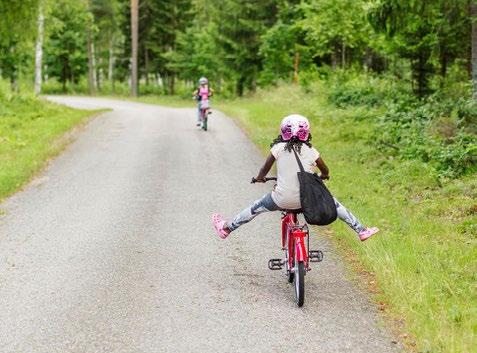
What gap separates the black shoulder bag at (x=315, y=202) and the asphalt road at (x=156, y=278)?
97 cm

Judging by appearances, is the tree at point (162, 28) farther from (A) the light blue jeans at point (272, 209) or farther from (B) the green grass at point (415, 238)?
(A) the light blue jeans at point (272, 209)

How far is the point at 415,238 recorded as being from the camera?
8383mm

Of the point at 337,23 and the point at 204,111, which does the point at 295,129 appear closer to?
the point at 204,111

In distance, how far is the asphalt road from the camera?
5.87 metres

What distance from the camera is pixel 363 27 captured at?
23.8 metres

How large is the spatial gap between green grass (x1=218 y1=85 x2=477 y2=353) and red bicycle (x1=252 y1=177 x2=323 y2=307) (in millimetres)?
906

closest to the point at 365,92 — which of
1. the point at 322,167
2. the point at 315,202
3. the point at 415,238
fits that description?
the point at 415,238

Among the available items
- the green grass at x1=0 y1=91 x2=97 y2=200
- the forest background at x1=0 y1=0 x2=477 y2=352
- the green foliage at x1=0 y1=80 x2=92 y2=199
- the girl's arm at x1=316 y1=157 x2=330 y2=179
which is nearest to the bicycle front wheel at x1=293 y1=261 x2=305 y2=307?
the forest background at x1=0 y1=0 x2=477 y2=352

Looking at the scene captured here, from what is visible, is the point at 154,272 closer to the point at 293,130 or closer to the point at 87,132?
the point at 293,130

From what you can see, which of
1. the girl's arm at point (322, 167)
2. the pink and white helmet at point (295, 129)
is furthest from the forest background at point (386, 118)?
the pink and white helmet at point (295, 129)

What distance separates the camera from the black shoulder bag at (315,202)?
6.57 meters

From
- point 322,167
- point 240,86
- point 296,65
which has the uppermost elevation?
point 296,65

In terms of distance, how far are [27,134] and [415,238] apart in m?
14.2

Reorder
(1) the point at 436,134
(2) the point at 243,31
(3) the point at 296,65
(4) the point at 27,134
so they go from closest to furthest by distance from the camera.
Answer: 1. (1) the point at 436,134
2. (4) the point at 27,134
3. (3) the point at 296,65
4. (2) the point at 243,31
